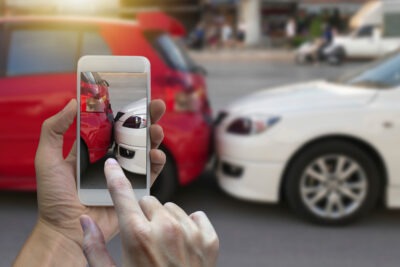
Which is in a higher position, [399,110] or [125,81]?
[125,81]

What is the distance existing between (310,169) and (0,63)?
230 centimetres

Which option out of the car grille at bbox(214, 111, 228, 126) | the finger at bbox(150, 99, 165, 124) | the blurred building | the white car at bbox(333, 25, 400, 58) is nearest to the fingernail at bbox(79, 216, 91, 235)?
the finger at bbox(150, 99, 165, 124)

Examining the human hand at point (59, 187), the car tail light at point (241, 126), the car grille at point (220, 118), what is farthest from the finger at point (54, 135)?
the car grille at point (220, 118)

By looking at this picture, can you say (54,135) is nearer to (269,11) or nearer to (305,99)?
(305,99)

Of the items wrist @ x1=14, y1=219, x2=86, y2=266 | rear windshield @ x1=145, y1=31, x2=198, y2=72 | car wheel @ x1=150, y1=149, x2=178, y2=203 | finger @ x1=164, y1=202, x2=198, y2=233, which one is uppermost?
finger @ x1=164, y1=202, x2=198, y2=233

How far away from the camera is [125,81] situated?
1.47 meters

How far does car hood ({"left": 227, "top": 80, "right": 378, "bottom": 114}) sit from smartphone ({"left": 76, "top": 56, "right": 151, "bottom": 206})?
114 inches

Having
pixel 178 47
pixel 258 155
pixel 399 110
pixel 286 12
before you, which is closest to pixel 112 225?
pixel 258 155

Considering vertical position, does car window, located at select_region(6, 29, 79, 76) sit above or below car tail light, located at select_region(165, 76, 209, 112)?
above

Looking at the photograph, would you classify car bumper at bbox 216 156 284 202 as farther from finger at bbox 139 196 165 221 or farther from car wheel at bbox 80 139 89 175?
finger at bbox 139 196 165 221

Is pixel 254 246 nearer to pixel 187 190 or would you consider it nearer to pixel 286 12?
pixel 187 190

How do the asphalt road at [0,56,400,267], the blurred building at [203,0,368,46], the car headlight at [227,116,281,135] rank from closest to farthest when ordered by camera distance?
the asphalt road at [0,56,400,267] < the car headlight at [227,116,281,135] < the blurred building at [203,0,368,46]

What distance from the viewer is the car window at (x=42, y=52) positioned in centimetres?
434

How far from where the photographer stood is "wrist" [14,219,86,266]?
4.99 ft
